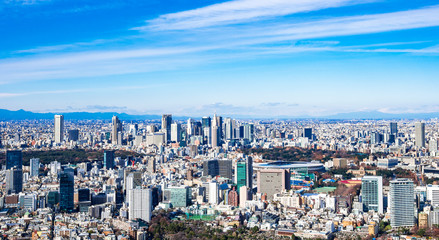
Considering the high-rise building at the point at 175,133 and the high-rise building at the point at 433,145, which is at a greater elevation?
the high-rise building at the point at 175,133

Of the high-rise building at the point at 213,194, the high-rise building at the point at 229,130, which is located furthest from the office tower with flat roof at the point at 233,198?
the high-rise building at the point at 229,130

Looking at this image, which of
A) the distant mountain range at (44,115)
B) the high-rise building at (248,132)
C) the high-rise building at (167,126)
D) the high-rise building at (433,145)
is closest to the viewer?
the high-rise building at (433,145)

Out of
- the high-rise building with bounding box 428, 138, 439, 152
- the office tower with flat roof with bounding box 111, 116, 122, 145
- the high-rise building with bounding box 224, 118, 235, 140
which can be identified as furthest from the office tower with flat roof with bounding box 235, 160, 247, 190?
the high-rise building with bounding box 224, 118, 235, 140

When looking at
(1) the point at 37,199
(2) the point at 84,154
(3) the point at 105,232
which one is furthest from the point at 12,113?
(3) the point at 105,232

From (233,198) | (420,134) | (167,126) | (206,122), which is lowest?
(233,198)

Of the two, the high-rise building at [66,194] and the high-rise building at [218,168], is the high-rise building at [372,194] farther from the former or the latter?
the high-rise building at [66,194]

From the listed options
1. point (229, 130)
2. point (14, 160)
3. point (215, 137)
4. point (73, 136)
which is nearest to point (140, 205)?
point (14, 160)

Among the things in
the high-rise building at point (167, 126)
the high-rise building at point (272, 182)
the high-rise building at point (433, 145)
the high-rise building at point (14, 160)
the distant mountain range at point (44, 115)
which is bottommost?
the high-rise building at point (272, 182)

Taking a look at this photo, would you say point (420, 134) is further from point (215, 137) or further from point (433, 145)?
point (215, 137)
